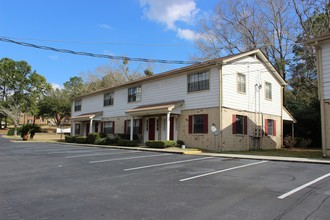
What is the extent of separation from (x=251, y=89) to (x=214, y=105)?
4.39 m

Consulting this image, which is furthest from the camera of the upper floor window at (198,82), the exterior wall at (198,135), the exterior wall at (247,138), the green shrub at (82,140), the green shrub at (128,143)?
the green shrub at (82,140)

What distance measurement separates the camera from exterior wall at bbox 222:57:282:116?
17969mm

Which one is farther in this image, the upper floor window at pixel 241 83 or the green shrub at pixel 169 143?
the upper floor window at pixel 241 83

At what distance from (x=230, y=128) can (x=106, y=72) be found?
118 ft

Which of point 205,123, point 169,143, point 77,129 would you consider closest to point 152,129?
point 169,143

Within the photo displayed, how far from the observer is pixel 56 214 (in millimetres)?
4504

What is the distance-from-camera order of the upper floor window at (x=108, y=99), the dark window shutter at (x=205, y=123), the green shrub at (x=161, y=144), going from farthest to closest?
the upper floor window at (x=108, y=99), the dark window shutter at (x=205, y=123), the green shrub at (x=161, y=144)

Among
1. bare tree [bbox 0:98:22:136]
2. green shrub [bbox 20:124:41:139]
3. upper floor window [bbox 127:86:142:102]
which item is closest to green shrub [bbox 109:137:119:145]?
upper floor window [bbox 127:86:142:102]

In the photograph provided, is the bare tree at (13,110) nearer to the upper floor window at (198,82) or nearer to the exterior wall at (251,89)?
the upper floor window at (198,82)

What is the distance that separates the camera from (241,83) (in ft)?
63.3

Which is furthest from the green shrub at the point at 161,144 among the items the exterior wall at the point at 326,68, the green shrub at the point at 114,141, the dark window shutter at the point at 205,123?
the exterior wall at the point at 326,68

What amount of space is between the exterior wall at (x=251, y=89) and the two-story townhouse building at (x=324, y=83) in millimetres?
5492

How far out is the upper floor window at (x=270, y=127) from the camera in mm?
21556

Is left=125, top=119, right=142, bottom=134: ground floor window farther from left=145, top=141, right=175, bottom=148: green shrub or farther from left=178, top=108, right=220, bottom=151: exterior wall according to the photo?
left=178, top=108, right=220, bottom=151: exterior wall
